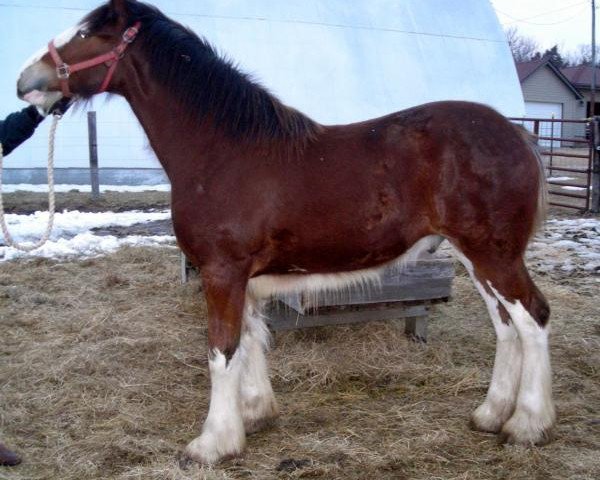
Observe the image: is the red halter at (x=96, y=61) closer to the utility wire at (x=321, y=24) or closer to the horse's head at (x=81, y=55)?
the horse's head at (x=81, y=55)

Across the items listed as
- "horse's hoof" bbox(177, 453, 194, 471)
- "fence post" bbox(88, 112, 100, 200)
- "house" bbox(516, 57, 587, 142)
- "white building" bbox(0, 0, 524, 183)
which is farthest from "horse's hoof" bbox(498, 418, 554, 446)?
"house" bbox(516, 57, 587, 142)

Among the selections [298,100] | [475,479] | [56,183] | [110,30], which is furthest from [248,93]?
[298,100]

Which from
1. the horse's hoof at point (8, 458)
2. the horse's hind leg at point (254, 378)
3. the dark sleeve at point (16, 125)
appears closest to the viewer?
the horse's hoof at point (8, 458)

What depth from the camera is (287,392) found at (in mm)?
4090

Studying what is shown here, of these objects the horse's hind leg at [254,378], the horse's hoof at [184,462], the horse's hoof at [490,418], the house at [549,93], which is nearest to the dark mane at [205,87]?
the horse's hind leg at [254,378]

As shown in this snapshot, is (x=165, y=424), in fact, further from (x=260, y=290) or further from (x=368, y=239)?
(x=368, y=239)

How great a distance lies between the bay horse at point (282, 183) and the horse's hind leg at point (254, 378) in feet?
0.47

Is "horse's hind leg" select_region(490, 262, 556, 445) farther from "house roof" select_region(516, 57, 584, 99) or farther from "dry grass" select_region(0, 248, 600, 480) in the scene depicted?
"house roof" select_region(516, 57, 584, 99)

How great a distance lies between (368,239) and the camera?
129 inches

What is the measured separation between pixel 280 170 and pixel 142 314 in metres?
2.73

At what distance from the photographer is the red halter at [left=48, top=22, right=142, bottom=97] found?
3236mm

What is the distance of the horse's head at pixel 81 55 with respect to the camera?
10.6 ft

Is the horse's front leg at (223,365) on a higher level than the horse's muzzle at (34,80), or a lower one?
lower

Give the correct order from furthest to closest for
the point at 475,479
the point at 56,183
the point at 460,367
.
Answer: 1. the point at 56,183
2. the point at 460,367
3. the point at 475,479
